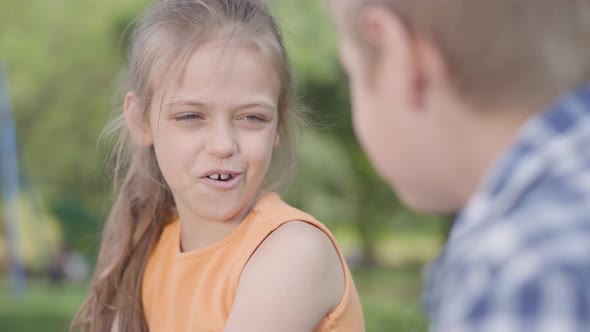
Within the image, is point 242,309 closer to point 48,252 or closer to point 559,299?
point 559,299

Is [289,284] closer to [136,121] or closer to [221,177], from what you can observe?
[221,177]

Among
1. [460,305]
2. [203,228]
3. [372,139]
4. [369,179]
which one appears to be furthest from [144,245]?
[369,179]

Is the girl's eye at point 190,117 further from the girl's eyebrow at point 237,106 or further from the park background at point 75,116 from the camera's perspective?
the park background at point 75,116

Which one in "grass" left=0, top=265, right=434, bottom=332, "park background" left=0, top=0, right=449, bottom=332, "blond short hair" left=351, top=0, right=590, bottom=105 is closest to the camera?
"blond short hair" left=351, top=0, right=590, bottom=105

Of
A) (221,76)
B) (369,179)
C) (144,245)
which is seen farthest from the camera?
(369,179)

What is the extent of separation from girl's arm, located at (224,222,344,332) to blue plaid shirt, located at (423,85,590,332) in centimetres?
83

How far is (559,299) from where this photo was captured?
91cm

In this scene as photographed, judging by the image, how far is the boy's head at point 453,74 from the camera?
107 centimetres

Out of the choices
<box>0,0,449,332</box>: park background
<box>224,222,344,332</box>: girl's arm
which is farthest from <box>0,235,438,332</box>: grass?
<box>224,222,344,332</box>: girl's arm

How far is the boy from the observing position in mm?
935

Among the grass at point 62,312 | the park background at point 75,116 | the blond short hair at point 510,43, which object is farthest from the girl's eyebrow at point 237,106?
the park background at point 75,116

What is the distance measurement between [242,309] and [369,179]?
53.8 ft

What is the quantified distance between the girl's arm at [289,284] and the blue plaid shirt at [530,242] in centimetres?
83

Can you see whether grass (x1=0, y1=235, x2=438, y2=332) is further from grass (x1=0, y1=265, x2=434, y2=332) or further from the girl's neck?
the girl's neck
